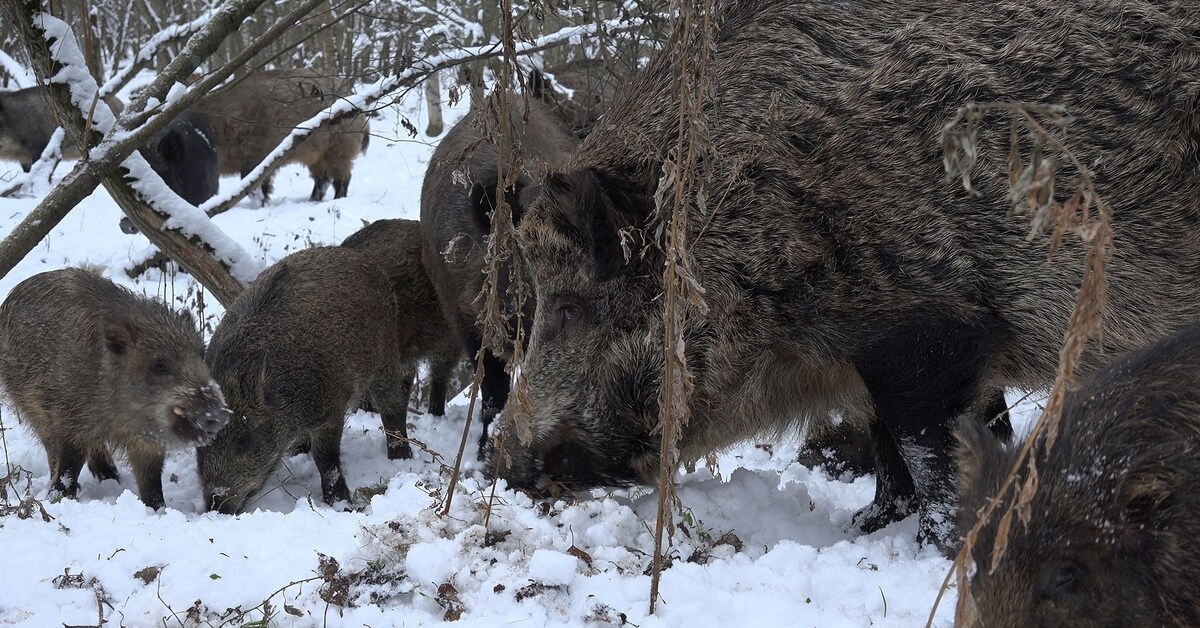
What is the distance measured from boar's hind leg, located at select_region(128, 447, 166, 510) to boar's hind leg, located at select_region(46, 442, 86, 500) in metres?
0.36

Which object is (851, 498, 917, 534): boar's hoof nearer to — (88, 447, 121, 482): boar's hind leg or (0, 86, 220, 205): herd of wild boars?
(88, 447, 121, 482): boar's hind leg

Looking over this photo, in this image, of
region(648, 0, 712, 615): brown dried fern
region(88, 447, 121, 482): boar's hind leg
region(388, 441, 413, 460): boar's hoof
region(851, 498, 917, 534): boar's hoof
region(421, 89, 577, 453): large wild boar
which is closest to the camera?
region(648, 0, 712, 615): brown dried fern

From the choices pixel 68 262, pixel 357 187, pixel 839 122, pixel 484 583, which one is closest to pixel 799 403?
pixel 839 122

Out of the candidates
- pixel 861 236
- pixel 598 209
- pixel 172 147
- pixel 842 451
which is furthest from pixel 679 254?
pixel 172 147

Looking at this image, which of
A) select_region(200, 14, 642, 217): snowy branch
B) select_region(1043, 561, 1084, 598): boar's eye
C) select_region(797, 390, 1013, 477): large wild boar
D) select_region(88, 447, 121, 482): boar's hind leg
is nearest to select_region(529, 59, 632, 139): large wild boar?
select_region(200, 14, 642, 217): snowy branch

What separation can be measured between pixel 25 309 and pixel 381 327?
1927 millimetres

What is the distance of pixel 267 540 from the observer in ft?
12.3

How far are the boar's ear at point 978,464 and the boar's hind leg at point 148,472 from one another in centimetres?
398

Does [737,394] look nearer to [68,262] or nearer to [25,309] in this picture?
[25,309]

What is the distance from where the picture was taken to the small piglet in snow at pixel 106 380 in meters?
5.38

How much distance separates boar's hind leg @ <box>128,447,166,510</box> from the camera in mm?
5398

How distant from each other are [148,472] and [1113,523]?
447 centimetres

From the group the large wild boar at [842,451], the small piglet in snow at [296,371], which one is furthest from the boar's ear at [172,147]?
the large wild boar at [842,451]

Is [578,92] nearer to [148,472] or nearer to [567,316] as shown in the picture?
[148,472]
